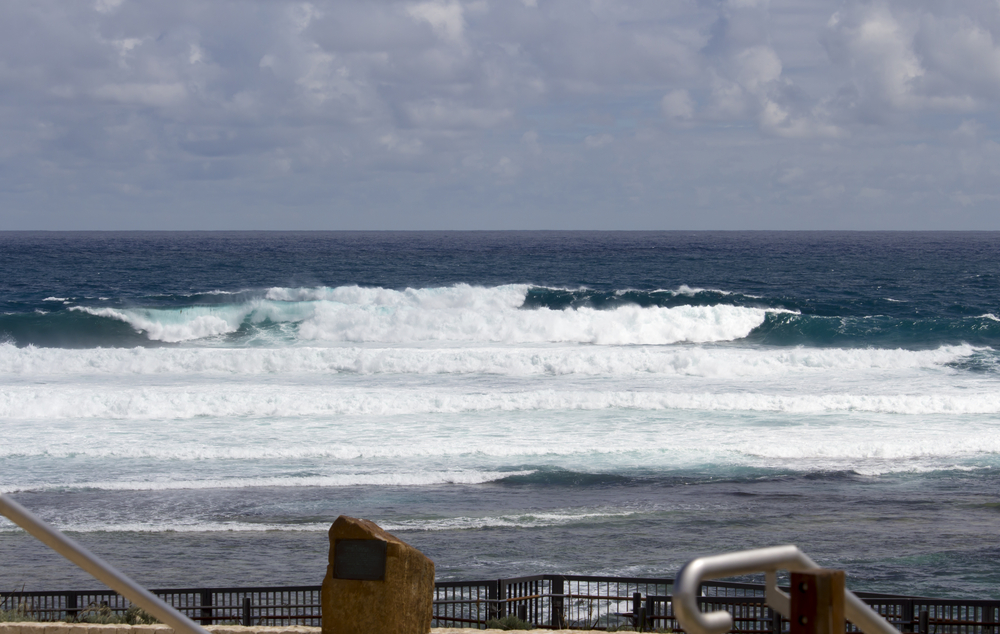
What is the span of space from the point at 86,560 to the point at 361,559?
3.49 metres

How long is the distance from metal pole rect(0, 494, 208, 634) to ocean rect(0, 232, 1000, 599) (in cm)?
786

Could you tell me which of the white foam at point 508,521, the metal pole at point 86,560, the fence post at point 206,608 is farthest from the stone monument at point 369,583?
the white foam at point 508,521

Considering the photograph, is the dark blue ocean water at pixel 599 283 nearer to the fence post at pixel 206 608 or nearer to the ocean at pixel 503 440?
the ocean at pixel 503 440

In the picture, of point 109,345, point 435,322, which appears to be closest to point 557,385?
point 435,322

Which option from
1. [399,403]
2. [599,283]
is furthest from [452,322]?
[599,283]

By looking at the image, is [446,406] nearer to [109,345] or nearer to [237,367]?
[237,367]

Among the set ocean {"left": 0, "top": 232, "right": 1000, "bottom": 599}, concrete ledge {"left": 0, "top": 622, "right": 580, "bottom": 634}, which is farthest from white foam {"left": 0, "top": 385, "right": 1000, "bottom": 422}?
concrete ledge {"left": 0, "top": 622, "right": 580, "bottom": 634}

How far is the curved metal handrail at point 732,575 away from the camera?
2.20 metres

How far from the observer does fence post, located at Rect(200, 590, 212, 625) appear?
7.79 metres

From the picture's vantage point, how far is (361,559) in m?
6.17

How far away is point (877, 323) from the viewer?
124ft

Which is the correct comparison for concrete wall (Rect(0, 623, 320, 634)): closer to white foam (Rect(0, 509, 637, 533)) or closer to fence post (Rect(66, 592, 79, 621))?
fence post (Rect(66, 592, 79, 621))

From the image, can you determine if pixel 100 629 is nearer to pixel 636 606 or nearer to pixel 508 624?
pixel 508 624

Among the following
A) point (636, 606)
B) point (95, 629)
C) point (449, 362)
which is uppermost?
point (95, 629)
